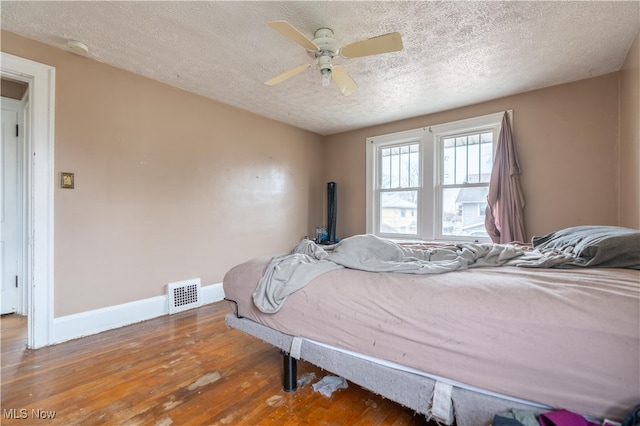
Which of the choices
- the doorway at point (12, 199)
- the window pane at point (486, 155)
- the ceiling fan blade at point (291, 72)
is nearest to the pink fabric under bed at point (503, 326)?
the ceiling fan blade at point (291, 72)

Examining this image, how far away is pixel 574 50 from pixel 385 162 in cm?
244

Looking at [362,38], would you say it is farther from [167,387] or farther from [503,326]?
[167,387]

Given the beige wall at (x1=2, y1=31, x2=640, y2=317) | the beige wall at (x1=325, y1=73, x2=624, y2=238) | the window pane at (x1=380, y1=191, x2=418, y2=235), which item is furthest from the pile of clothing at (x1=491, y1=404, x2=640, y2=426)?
the window pane at (x1=380, y1=191, x2=418, y2=235)

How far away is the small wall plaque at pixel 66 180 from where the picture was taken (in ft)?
7.96

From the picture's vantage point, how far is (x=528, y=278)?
1.30 meters

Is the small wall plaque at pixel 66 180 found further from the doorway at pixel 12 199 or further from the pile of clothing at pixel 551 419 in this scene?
the pile of clothing at pixel 551 419

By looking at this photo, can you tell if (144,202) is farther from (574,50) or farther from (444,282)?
(574,50)

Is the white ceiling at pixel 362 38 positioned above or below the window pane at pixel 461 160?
above

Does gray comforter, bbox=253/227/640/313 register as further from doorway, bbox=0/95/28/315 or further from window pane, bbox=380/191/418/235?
doorway, bbox=0/95/28/315

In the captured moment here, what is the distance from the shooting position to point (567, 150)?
299 cm

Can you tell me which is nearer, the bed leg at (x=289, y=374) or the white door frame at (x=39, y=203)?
the bed leg at (x=289, y=374)

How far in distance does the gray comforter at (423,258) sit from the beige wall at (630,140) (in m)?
0.88

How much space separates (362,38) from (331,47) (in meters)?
0.27

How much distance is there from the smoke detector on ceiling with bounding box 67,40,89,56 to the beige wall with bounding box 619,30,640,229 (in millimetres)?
4277
